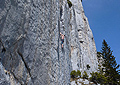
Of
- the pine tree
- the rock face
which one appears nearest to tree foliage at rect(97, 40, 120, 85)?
the pine tree

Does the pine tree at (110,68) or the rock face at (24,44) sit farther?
the pine tree at (110,68)

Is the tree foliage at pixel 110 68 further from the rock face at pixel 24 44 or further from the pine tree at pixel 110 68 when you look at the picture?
the rock face at pixel 24 44

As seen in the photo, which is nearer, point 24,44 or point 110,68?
point 24,44

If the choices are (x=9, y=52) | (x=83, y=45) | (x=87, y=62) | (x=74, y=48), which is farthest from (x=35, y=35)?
(x=83, y=45)

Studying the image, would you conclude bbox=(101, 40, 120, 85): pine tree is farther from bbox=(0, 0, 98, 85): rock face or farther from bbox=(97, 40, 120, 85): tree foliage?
bbox=(0, 0, 98, 85): rock face

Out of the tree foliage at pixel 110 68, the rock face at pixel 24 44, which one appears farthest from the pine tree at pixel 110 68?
the rock face at pixel 24 44

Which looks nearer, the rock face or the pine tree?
the rock face

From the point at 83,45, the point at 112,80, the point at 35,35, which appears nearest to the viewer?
the point at 35,35

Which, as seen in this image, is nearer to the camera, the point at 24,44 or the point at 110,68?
the point at 24,44

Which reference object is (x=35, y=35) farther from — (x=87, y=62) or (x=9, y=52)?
(x=87, y=62)

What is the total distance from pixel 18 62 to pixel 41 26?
3302 millimetres

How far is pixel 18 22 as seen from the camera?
6445 millimetres

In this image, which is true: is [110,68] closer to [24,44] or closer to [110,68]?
[110,68]

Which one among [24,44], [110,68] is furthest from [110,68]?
[24,44]
